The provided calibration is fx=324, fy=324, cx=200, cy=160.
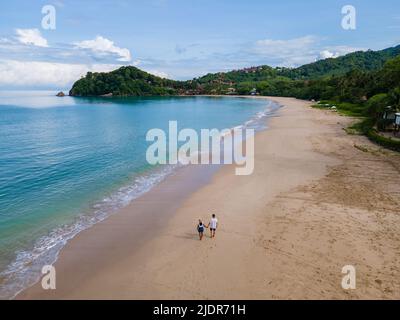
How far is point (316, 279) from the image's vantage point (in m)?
13.4

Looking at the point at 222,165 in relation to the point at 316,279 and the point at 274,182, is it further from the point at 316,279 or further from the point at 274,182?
the point at 316,279

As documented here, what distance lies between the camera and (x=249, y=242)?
657 inches

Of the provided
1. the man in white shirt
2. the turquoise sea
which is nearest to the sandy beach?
the man in white shirt

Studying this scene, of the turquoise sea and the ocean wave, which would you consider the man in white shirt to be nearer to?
the ocean wave

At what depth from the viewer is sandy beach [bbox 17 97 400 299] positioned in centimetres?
1312

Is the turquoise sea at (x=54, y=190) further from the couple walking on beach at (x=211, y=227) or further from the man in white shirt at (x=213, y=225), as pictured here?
the man in white shirt at (x=213, y=225)

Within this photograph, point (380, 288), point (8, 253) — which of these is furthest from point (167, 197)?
point (380, 288)

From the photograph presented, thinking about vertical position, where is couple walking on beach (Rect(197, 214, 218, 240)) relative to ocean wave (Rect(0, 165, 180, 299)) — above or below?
above

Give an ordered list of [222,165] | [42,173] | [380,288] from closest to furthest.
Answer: [380,288]
[42,173]
[222,165]

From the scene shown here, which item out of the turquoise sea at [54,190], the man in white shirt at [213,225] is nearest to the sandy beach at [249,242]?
the man in white shirt at [213,225]

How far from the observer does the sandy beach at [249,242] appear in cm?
1312

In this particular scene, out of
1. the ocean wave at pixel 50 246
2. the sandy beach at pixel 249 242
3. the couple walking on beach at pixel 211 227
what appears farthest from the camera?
the couple walking on beach at pixel 211 227

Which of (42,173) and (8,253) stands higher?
(42,173)

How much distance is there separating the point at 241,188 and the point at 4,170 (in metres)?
23.3
